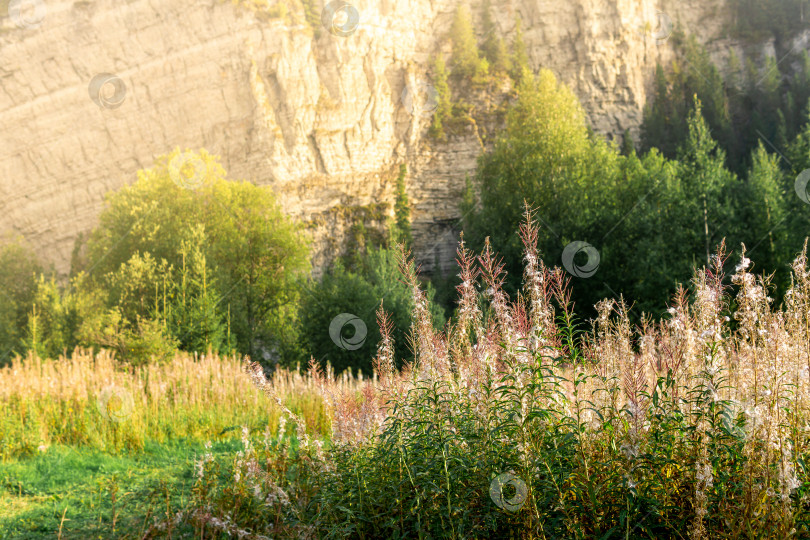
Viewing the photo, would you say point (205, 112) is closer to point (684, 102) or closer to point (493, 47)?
point (493, 47)

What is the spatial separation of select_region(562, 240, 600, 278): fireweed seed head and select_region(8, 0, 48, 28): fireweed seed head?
5885 cm

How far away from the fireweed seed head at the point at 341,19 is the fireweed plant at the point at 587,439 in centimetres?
5735

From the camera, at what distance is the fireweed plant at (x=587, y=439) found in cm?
303

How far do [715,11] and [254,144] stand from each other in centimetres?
7156

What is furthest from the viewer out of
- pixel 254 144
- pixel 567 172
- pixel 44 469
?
pixel 254 144

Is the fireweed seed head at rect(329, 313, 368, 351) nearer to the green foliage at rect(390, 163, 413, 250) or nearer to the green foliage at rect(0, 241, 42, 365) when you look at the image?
the green foliage at rect(0, 241, 42, 365)

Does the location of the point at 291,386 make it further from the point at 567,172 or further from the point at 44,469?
the point at 567,172

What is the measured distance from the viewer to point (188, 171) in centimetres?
3378

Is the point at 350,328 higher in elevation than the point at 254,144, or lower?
lower

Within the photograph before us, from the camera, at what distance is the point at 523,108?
29.9m

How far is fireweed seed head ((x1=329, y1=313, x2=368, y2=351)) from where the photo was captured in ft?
70.0

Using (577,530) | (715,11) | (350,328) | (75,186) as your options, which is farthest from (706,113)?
(577,530)

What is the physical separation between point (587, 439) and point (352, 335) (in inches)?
743

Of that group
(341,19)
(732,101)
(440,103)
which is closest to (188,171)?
(341,19)
